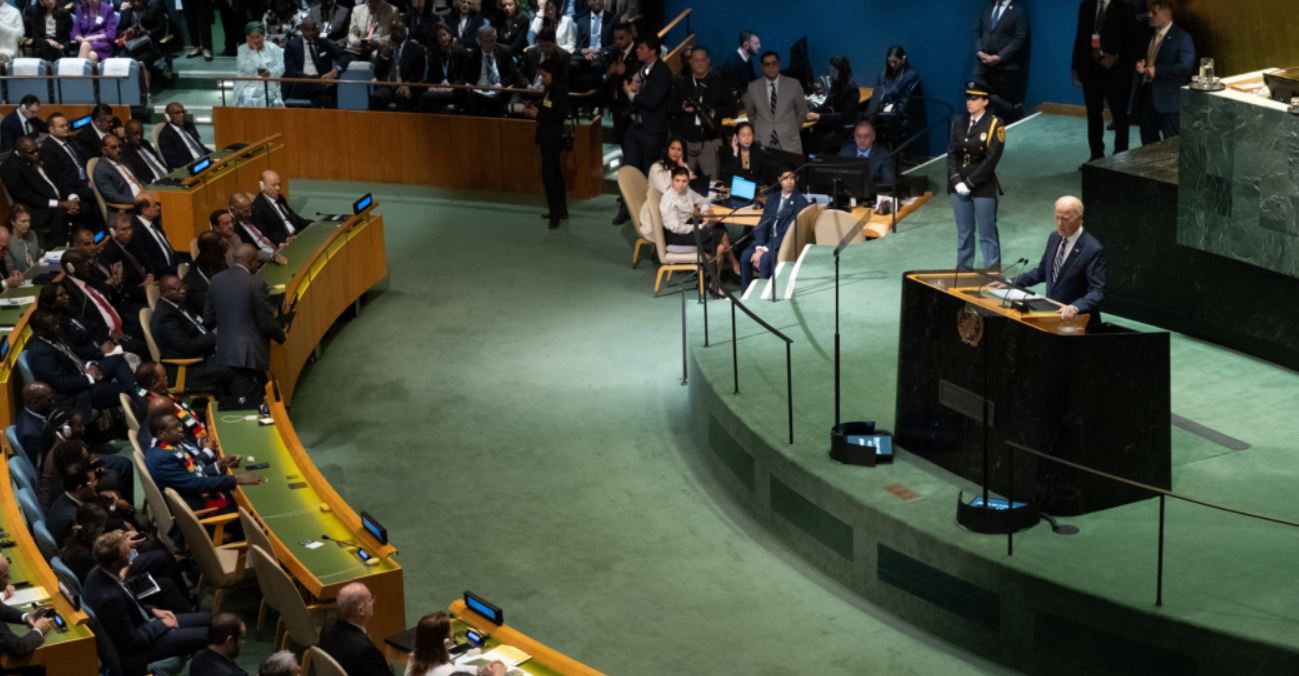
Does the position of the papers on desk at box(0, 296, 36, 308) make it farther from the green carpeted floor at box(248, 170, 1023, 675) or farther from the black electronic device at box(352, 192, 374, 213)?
the black electronic device at box(352, 192, 374, 213)

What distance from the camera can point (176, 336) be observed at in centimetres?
1122

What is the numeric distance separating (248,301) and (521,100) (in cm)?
679

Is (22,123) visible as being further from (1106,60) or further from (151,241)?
(1106,60)

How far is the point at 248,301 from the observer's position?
36.4 ft

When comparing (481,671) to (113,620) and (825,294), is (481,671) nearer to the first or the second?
(113,620)

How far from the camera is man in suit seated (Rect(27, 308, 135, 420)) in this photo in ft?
34.9

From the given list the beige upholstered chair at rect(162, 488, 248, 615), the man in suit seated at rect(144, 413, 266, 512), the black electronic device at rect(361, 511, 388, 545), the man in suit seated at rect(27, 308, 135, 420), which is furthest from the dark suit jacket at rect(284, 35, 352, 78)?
the black electronic device at rect(361, 511, 388, 545)

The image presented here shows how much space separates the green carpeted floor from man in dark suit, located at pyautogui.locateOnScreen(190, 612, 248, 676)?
1.84 m

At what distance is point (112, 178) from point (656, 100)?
4.82 meters

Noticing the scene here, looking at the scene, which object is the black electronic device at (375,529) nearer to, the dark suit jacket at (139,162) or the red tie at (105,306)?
the red tie at (105,306)

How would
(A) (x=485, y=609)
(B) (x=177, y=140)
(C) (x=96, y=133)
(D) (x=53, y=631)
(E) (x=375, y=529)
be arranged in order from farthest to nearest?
(B) (x=177, y=140) → (C) (x=96, y=133) → (E) (x=375, y=529) → (A) (x=485, y=609) → (D) (x=53, y=631)


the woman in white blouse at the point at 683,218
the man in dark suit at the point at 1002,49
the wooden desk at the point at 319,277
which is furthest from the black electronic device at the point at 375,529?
the man in dark suit at the point at 1002,49

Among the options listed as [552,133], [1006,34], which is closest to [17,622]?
[552,133]

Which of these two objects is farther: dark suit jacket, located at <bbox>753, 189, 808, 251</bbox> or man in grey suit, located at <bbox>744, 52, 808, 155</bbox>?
man in grey suit, located at <bbox>744, 52, 808, 155</bbox>
